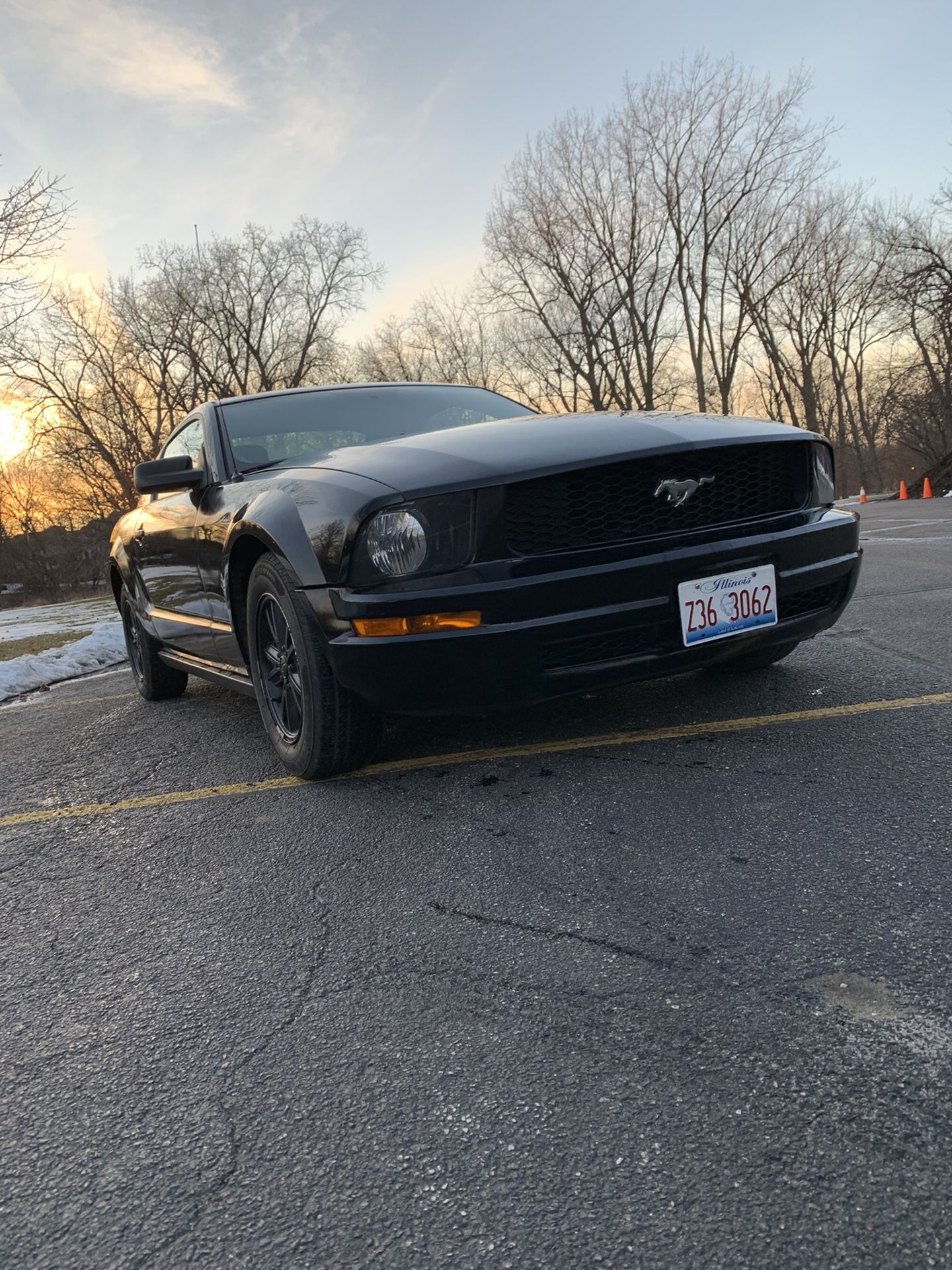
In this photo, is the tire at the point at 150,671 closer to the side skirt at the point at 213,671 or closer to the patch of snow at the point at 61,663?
the side skirt at the point at 213,671

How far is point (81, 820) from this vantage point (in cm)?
299

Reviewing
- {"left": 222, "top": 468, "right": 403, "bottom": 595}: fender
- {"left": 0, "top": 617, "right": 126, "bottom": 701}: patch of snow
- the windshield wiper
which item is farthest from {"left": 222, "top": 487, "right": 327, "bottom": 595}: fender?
{"left": 0, "top": 617, "right": 126, "bottom": 701}: patch of snow

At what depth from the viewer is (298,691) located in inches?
123

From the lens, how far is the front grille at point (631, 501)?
8.63ft

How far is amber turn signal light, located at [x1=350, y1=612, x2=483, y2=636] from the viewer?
2.57 m

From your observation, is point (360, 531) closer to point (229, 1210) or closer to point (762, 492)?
point (762, 492)

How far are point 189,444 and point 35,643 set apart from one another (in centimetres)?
520

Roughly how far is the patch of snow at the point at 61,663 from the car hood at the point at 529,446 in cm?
392

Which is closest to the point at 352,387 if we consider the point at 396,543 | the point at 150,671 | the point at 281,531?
the point at 281,531

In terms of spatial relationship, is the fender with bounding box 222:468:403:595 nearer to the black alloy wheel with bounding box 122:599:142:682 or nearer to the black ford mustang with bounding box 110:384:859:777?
the black ford mustang with bounding box 110:384:859:777

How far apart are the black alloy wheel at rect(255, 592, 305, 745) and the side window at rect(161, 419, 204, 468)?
3.28 ft

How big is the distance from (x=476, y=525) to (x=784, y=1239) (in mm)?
1851

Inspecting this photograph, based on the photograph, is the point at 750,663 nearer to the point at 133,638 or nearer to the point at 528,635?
the point at 528,635

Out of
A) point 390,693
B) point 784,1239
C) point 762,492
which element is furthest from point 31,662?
point 784,1239
